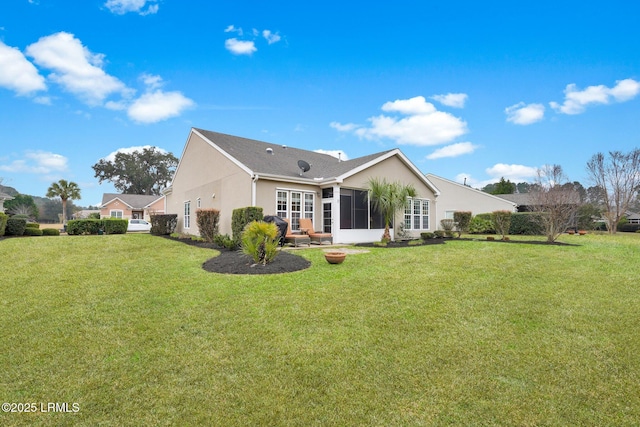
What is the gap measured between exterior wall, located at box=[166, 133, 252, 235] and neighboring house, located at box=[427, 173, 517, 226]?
20881mm

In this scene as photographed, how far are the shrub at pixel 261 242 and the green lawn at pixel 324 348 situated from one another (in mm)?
1233

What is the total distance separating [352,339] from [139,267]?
7.00 metres

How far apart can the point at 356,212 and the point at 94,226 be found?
1718 cm

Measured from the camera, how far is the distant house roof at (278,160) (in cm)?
1440

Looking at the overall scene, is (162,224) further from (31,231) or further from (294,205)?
(294,205)

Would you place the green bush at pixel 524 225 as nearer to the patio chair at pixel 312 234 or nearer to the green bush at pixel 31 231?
the patio chair at pixel 312 234

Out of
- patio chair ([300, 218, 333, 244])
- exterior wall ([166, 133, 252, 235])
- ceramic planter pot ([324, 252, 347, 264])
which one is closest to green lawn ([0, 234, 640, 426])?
ceramic planter pot ([324, 252, 347, 264])

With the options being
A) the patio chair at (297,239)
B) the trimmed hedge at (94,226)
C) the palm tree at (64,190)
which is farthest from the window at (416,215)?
the palm tree at (64,190)

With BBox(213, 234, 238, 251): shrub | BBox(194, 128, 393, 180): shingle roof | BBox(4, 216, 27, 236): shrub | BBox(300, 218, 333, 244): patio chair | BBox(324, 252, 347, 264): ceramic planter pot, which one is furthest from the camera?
BBox(4, 216, 27, 236): shrub

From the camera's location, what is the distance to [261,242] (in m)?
8.42

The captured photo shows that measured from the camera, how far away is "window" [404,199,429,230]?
18328 mm

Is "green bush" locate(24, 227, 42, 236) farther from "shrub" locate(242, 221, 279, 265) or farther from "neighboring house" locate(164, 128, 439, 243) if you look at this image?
"shrub" locate(242, 221, 279, 265)

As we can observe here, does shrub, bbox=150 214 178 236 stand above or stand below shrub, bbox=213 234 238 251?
above

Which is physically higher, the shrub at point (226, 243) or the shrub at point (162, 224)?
the shrub at point (162, 224)
